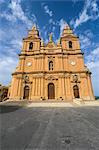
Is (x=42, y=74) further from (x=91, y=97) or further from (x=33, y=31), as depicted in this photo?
(x=33, y=31)

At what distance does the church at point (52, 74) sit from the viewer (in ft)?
85.8

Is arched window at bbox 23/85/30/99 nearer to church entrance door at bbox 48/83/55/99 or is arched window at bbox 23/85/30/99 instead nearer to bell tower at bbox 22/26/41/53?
church entrance door at bbox 48/83/55/99

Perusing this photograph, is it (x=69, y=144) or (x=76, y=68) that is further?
(x=76, y=68)

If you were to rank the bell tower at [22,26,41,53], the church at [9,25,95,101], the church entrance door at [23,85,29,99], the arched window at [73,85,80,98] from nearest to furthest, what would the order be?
1. the church at [9,25,95,101]
2. the arched window at [73,85,80,98]
3. the church entrance door at [23,85,29,99]
4. the bell tower at [22,26,41,53]

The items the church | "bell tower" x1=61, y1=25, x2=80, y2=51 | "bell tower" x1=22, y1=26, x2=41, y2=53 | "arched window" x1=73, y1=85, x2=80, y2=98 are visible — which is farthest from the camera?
"bell tower" x1=22, y1=26, x2=41, y2=53

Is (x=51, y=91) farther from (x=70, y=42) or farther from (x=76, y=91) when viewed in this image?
(x=70, y=42)

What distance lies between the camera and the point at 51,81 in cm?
2755

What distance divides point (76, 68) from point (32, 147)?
2641cm

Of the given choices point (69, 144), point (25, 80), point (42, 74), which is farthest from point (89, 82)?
point (69, 144)

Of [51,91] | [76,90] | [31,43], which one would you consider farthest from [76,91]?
[31,43]

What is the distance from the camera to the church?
26.1 metres

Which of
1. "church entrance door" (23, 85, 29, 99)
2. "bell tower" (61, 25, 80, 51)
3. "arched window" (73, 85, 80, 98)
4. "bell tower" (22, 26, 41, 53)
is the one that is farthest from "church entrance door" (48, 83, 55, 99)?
"bell tower" (61, 25, 80, 51)

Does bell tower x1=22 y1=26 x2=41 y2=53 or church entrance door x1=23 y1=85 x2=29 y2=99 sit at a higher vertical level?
bell tower x1=22 y1=26 x2=41 y2=53

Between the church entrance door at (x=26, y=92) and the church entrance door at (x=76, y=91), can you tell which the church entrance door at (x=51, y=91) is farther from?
the church entrance door at (x=26, y=92)
